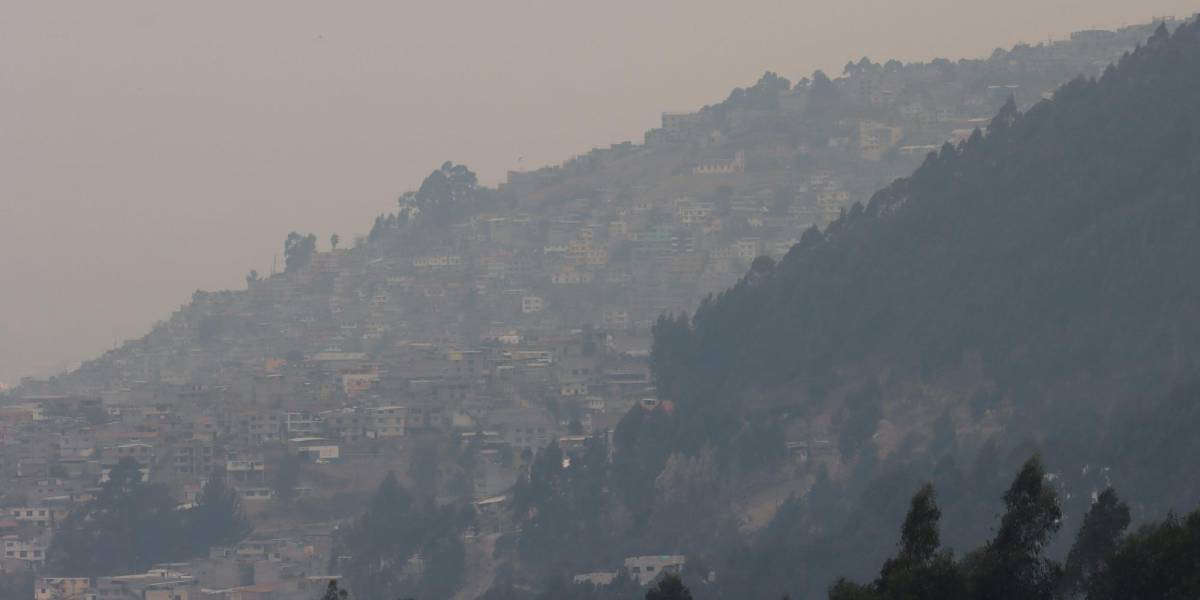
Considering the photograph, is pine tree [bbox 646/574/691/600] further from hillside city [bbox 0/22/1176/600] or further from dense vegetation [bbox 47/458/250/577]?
dense vegetation [bbox 47/458/250/577]

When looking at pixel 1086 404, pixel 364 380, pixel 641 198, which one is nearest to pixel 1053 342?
pixel 1086 404

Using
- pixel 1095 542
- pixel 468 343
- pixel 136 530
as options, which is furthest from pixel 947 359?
pixel 468 343

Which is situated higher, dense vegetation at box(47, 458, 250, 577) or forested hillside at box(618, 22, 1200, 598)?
forested hillside at box(618, 22, 1200, 598)

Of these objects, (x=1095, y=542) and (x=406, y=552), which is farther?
(x=406, y=552)

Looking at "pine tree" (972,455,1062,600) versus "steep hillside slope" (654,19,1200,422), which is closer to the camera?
"pine tree" (972,455,1062,600)

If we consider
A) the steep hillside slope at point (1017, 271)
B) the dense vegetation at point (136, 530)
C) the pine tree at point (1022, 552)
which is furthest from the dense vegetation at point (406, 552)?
the pine tree at point (1022, 552)

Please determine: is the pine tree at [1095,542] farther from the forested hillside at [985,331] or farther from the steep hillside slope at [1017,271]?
the steep hillside slope at [1017,271]

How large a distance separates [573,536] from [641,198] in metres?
67.5

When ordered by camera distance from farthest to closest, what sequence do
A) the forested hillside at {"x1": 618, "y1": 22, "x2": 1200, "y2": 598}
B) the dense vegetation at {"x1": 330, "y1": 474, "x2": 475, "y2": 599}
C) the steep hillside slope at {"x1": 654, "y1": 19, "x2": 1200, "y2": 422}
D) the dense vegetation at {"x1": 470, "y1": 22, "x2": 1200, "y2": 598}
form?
the dense vegetation at {"x1": 330, "y1": 474, "x2": 475, "y2": 599} → the steep hillside slope at {"x1": 654, "y1": 19, "x2": 1200, "y2": 422} → the dense vegetation at {"x1": 470, "y1": 22, "x2": 1200, "y2": 598} → the forested hillside at {"x1": 618, "y1": 22, "x2": 1200, "y2": 598}

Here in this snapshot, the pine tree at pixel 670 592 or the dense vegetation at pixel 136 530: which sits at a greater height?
the pine tree at pixel 670 592

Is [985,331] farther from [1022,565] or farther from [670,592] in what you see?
[1022,565]

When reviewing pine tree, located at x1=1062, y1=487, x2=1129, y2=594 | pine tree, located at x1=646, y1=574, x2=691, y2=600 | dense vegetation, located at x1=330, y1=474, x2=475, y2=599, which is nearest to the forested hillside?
dense vegetation, located at x1=330, y1=474, x2=475, y2=599

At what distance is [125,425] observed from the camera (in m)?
98.2

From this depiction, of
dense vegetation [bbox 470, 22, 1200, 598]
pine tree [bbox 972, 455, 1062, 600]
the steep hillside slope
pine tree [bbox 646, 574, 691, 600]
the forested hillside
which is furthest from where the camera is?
the steep hillside slope
